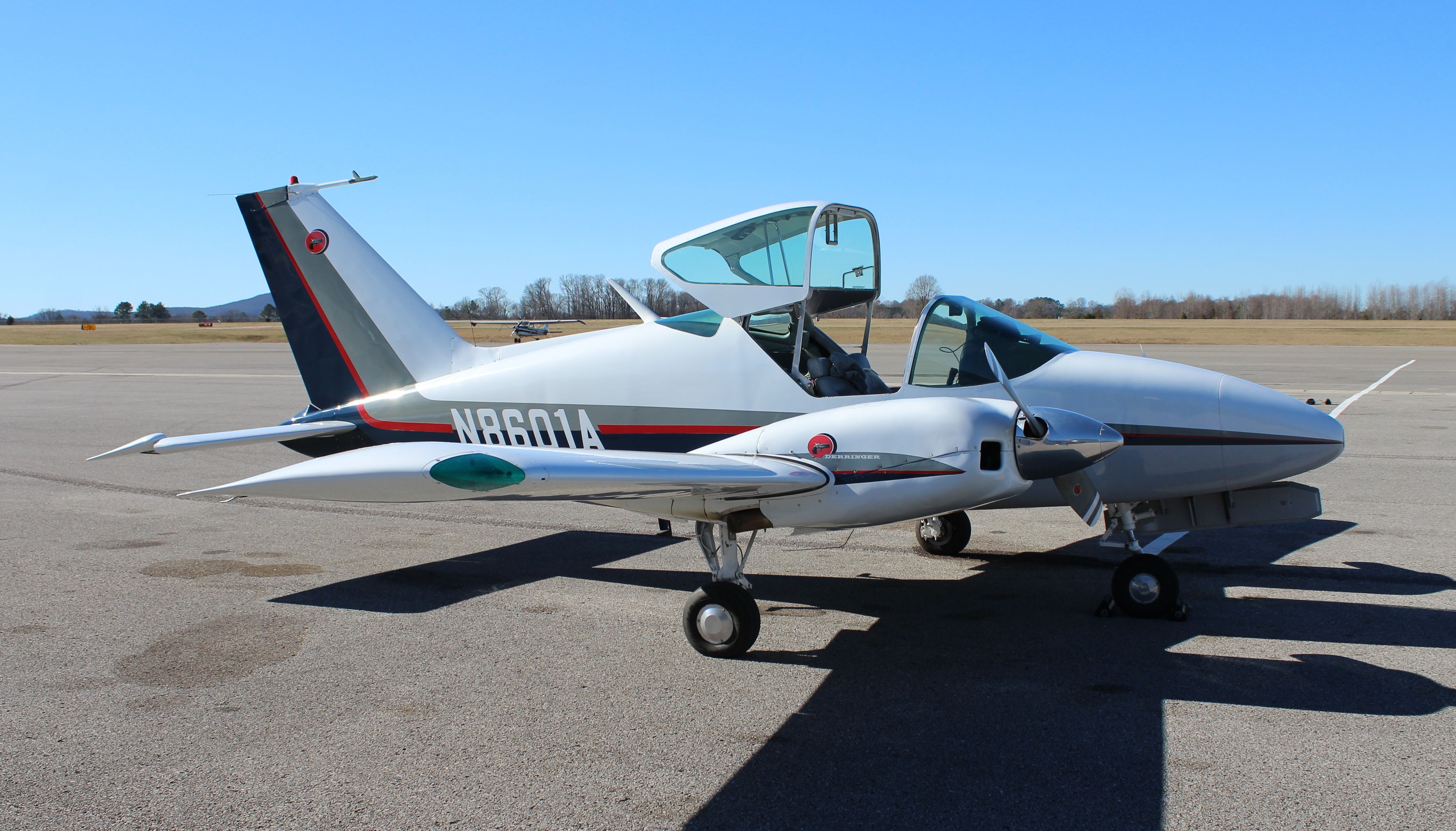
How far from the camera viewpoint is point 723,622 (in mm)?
5344

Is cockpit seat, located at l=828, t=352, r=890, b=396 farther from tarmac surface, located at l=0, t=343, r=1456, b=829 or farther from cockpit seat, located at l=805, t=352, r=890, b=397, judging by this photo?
tarmac surface, located at l=0, t=343, r=1456, b=829

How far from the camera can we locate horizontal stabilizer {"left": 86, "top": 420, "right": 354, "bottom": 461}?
20.0 feet

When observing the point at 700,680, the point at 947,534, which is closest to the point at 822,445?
the point at 700,680

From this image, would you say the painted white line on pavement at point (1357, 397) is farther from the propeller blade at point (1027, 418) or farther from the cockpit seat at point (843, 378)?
the cockpit seat at point (843, 378)

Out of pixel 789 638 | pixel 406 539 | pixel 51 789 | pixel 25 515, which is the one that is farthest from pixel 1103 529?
pixel 25 515

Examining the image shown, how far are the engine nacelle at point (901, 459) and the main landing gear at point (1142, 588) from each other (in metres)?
1.55

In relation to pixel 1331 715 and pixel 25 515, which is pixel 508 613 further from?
pixel 25 515

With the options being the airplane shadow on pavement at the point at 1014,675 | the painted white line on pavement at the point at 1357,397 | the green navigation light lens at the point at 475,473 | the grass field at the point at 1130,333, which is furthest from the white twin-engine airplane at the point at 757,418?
the grass field at the point at 1130,333

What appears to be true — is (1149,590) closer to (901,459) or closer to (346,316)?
(901,459)

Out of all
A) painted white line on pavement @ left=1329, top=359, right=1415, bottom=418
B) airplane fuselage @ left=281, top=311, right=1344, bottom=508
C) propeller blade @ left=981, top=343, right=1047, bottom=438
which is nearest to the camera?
propeller blade @ left=981, top=343, right=1047, bottom=438

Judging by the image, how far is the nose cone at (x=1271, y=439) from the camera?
18.4ft

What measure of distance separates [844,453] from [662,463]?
1.04m

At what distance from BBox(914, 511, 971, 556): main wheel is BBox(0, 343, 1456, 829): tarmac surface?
0.92ft

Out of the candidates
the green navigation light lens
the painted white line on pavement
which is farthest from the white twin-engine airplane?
the painted white line on pavement
